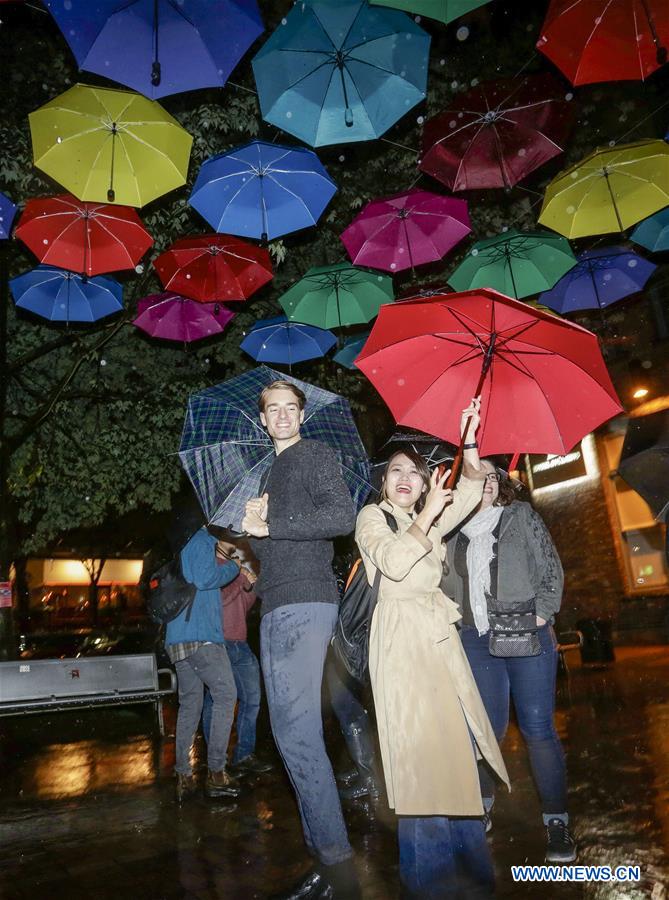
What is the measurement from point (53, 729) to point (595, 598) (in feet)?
42.5

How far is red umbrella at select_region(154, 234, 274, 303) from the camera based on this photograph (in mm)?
8461

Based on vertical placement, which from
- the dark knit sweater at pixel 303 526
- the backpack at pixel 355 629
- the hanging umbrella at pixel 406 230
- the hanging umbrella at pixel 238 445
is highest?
the hanging umbrella at pixel 406 230

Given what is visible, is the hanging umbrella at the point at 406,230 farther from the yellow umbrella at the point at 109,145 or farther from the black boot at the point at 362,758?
the black boot at the point at 362,758

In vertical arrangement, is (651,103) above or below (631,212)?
above

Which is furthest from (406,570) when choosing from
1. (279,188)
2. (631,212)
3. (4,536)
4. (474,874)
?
(4,536)

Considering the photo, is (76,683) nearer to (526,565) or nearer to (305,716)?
(305,716)

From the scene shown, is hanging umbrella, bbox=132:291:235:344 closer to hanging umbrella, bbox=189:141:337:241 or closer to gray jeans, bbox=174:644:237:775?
hanging umbrella, bbox=189:141:337:241

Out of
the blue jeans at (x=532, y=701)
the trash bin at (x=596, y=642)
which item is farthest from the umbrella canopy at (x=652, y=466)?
the trash bin at (x=596, y=642)

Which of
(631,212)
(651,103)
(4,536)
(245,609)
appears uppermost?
(651,103)

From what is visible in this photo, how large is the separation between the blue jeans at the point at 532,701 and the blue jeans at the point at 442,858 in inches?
34.5

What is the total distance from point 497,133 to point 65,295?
6341mm

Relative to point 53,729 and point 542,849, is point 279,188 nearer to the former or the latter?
point 542,849

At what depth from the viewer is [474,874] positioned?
10.1 ft

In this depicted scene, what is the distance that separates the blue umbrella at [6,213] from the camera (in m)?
7.88
